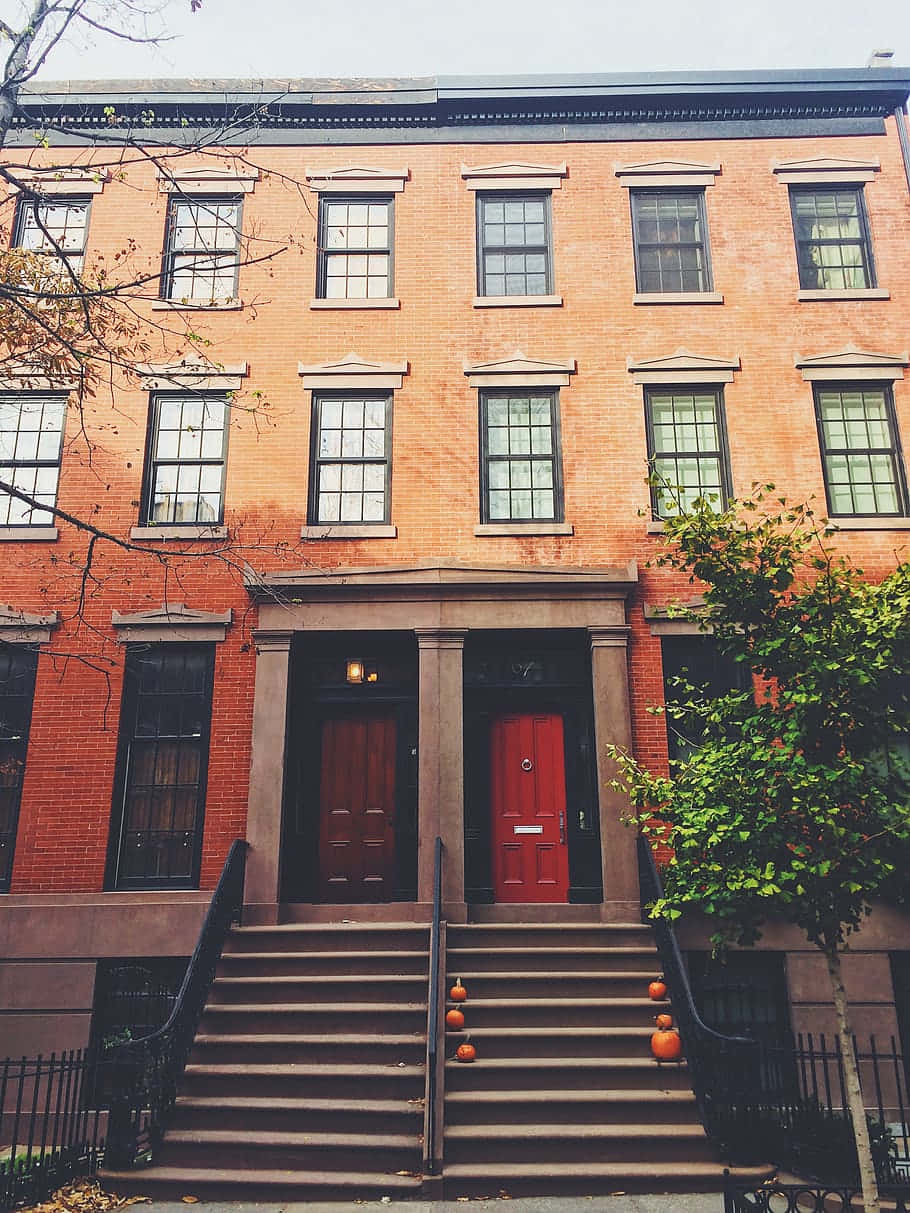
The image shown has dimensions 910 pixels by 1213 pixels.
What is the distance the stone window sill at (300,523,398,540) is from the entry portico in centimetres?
57

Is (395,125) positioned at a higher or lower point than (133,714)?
higher

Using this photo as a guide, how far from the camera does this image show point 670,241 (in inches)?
511

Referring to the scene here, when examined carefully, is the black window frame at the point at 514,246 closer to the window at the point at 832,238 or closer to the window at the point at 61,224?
the window at the point at 832,238

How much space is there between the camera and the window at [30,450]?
12.1 m

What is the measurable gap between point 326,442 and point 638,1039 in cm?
807

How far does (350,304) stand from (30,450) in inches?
188

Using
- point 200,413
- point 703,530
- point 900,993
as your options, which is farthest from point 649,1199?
point 200,413

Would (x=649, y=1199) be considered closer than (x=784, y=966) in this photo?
Yes

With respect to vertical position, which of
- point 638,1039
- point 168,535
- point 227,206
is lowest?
point 638,1039

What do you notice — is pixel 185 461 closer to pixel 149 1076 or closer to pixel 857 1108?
pixel 149 1076

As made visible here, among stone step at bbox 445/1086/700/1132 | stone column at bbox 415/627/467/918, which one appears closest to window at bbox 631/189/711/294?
stone column at bbox 415/627/467/918

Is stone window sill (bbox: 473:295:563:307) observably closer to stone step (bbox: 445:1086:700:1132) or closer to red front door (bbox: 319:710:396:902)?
red front door (bbox: 319:710:396:902)

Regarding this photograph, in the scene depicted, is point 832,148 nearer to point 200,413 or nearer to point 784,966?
point 200,413

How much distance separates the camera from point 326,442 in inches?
484
